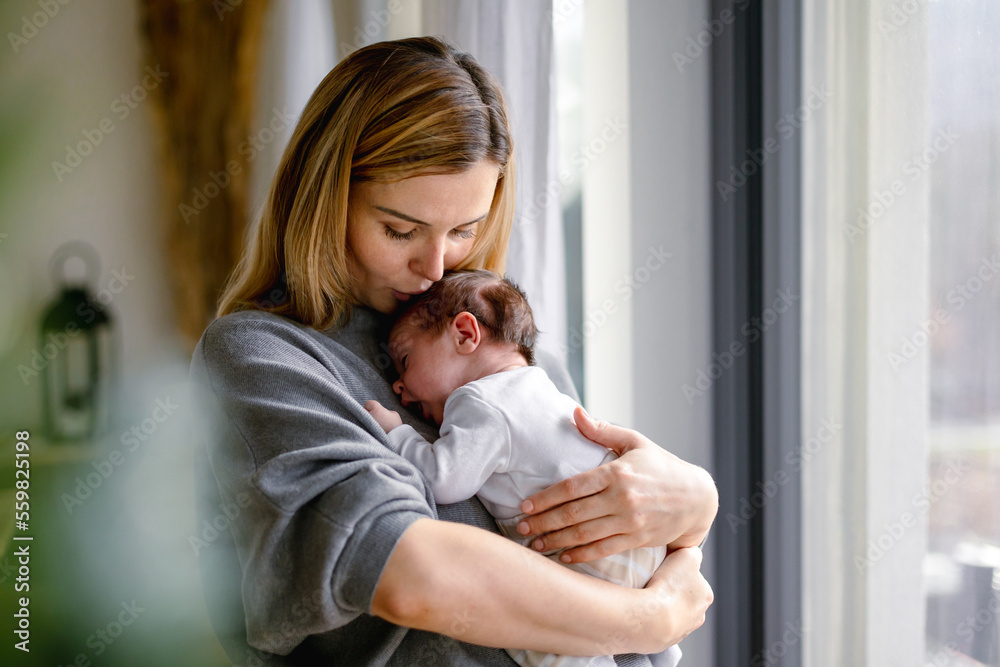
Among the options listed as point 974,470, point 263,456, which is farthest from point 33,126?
point 974,470

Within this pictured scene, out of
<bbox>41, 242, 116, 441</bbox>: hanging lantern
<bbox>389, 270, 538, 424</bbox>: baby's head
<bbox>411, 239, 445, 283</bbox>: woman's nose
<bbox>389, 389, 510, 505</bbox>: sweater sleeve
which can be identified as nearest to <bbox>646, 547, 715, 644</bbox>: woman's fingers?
<bbox>389, 389, 510, 505</bbox>: sweater sleeve

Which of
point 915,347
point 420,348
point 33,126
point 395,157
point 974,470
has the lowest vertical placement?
point 974,470

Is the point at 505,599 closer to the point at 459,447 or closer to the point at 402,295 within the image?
the point at 459,447

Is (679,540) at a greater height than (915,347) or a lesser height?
lesser

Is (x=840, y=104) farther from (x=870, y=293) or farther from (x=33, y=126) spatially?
(x=33, y=126)

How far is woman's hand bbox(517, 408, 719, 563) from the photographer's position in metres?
0.99

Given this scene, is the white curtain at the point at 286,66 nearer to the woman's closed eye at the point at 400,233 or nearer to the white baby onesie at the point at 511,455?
the woman's closed eye at the point at 400,233

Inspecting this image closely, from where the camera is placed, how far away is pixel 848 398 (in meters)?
1.64

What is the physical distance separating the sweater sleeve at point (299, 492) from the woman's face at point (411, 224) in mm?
266

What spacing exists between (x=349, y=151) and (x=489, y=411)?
0.46 metres

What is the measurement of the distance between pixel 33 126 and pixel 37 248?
1.09 ft

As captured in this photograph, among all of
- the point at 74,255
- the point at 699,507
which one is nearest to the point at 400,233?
the point at 699,507

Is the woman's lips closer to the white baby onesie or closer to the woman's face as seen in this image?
the woman's face

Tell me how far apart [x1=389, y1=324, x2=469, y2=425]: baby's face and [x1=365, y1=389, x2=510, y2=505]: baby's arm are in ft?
0.30
